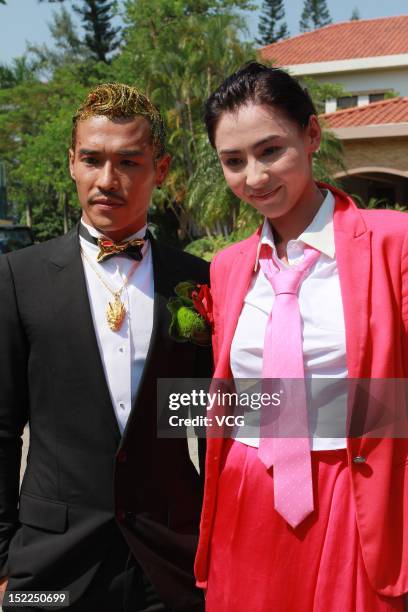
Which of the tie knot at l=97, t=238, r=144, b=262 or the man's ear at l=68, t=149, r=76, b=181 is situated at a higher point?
the man's ear at l=68, t=149, r=76, b=181

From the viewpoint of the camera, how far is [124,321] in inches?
87.9

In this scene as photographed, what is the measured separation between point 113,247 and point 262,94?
2.31 ft

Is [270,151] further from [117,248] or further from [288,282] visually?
[117,248]

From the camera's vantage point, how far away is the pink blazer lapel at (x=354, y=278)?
71.0 inches

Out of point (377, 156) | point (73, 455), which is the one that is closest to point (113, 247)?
point (73, 455)

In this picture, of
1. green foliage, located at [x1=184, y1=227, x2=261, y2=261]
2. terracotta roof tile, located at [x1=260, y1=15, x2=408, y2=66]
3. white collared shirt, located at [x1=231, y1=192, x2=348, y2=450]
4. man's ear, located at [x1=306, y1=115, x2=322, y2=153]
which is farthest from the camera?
terracotta roof tile, located at [x1=260, y1=15, x2=408, y2=66]

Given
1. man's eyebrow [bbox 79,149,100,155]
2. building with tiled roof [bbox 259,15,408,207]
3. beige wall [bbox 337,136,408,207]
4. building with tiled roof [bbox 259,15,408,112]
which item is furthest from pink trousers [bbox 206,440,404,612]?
building with tiled roof [bbox 259,15,408,112]

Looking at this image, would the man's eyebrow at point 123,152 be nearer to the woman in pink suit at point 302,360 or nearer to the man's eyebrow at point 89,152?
the man's eyebrow at point 89,152

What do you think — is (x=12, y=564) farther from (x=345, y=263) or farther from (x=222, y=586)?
(x=345, y=263)

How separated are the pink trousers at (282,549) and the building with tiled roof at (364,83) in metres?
15.2

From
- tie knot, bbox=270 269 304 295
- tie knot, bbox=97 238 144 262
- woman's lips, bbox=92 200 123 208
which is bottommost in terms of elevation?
tie knot, bbox=270 269 304 295

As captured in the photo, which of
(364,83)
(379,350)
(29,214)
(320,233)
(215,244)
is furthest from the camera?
(29,214)

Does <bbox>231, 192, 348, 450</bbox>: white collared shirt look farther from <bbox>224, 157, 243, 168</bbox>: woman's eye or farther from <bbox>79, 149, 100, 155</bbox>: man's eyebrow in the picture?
<bbox>79, 149, 100, 155</bbox>: man's eyebrow

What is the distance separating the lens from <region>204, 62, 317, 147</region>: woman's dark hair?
199 centimetres
